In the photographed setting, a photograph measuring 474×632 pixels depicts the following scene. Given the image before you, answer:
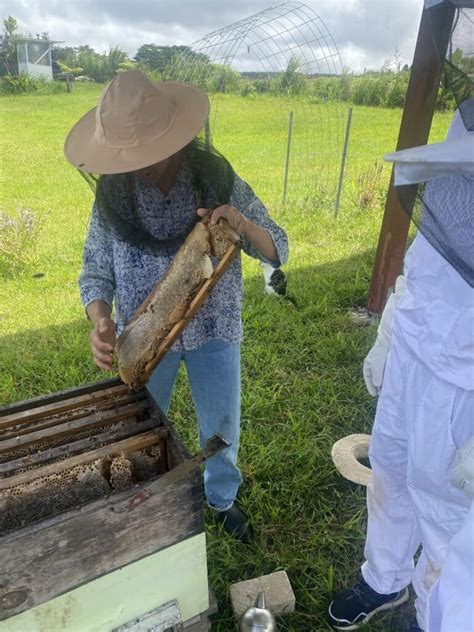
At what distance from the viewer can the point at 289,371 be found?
3.36 m

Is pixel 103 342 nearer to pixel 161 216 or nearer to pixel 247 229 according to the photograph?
pixel 161 216

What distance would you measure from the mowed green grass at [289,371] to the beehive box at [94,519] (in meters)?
0.74

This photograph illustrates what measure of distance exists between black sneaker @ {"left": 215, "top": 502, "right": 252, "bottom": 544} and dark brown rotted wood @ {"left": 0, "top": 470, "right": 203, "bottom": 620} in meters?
0.96

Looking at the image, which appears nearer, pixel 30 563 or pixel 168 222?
pixel 30 563

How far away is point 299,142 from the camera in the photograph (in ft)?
32.9

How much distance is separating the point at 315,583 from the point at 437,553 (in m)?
0.78

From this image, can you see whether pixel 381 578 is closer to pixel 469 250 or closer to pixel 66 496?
pixel 66 496

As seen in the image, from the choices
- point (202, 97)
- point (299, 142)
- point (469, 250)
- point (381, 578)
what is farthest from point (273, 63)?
point (299, 142)

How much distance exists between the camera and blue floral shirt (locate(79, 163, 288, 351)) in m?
1.59

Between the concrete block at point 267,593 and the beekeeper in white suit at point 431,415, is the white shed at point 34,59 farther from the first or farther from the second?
the beekeeper in white suit at point 431,415

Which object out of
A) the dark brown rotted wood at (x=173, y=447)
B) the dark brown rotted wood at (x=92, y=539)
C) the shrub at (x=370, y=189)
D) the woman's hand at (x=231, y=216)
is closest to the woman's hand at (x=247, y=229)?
the woman's hand at (x=231, y=216)

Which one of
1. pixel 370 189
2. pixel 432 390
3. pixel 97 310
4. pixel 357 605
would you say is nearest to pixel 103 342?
pixel 97 310

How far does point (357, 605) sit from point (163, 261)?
1471mm

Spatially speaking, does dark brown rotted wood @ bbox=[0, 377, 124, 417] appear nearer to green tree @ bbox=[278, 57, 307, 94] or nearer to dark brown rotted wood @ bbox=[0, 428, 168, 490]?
dark brown rotted wood @ bbox=[0, 428, 168, 490]
